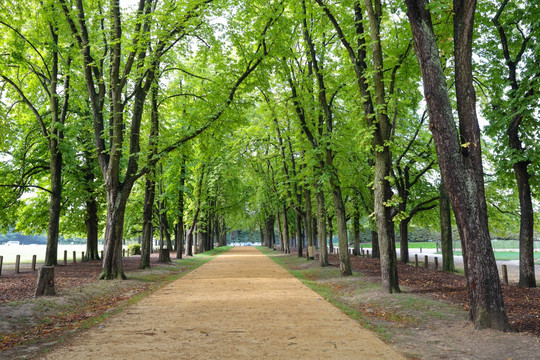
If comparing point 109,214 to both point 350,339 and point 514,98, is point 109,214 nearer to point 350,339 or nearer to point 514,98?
point 350,339

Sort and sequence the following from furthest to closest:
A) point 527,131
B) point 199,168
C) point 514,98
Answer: point 199,168
point 527,131
point 514,98

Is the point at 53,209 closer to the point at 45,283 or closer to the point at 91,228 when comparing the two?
the point at 45,283

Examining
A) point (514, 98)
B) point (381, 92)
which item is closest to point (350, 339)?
point (381, 92)

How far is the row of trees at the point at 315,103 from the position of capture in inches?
294

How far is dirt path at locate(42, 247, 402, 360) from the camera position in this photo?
5645 millimetres

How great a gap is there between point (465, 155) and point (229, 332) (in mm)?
5364

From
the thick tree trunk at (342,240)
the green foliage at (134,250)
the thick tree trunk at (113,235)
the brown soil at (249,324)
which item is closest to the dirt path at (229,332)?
the brown soil at (249,324)

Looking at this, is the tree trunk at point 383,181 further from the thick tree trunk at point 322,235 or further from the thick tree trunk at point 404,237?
the thick tree trunk at point 404,237

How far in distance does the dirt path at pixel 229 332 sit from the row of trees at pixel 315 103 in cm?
264

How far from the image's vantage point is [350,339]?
6488mm

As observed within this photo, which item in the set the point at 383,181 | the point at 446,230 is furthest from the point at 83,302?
the point at 446,230

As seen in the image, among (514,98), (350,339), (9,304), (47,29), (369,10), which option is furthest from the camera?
(47,29)

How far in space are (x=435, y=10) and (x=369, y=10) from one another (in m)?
4.89

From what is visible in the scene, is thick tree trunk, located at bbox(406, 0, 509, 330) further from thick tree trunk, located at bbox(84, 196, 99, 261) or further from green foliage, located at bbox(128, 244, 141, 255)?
green foliage, located at bbox(128, 244, 141, 255)
